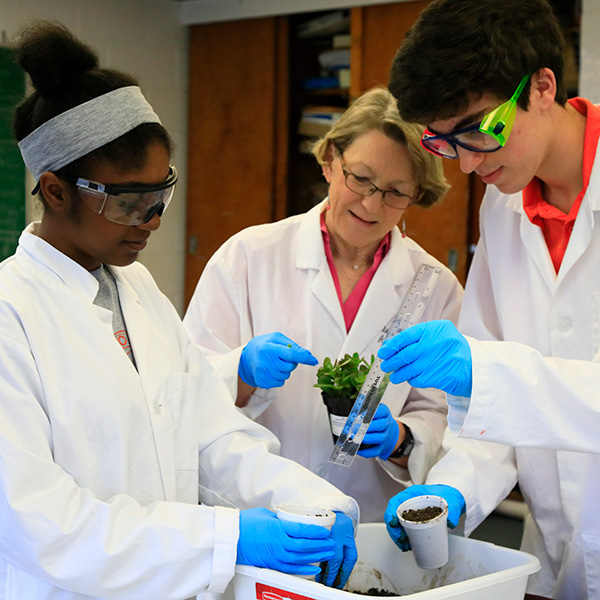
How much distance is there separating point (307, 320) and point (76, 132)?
885mm

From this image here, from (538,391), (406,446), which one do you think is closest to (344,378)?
(406,446)

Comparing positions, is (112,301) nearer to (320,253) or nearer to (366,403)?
(366,403)

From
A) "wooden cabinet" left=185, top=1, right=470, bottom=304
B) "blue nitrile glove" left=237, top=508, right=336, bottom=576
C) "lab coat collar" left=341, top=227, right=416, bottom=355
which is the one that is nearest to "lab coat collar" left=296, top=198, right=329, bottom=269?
"lab coat collar" left=341, top=227, right=416, bottom=355

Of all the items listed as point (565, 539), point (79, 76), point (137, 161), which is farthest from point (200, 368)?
point (565, 539)

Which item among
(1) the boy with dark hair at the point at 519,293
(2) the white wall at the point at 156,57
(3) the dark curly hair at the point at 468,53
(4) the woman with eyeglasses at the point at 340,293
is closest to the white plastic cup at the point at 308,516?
(1) the boy with dark hair at the point at 519,293

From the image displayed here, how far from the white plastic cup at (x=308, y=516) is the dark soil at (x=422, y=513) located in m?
0.16

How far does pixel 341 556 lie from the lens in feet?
4.61

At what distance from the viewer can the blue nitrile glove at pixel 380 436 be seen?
1.78 m

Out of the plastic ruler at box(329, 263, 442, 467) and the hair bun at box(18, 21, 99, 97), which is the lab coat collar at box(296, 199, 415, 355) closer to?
the plastic ruler at box(329, 263, 442, 467)

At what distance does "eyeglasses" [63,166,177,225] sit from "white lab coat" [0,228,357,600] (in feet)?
0.37

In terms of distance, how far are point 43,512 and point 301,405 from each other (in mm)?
929

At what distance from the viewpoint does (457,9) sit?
147 centimetres

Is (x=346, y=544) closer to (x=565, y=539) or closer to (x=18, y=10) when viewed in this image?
(x=565, y=539)

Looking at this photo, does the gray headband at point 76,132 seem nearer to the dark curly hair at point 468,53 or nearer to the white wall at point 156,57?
the dark curly hair at point 468,53
